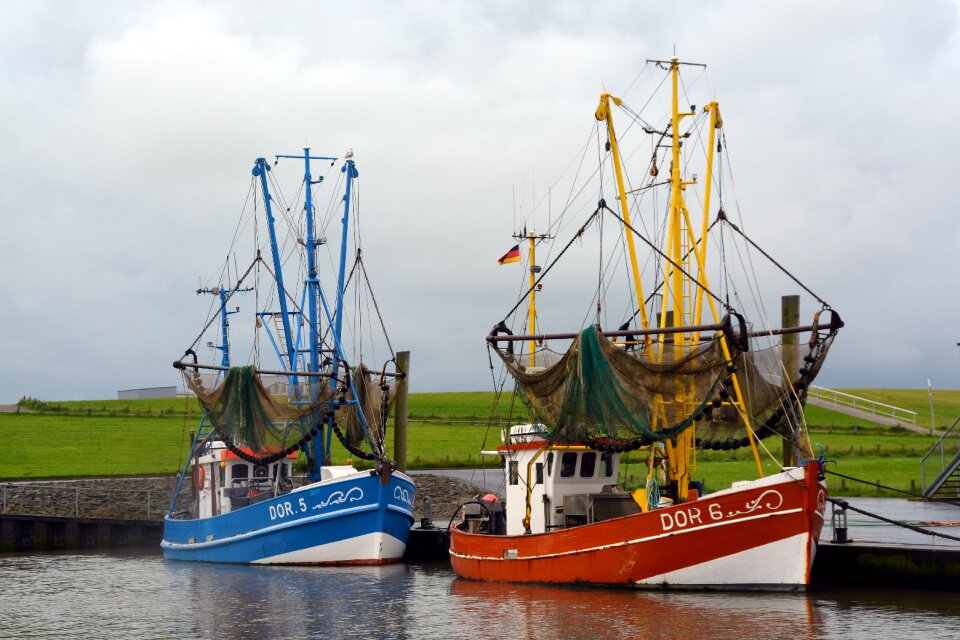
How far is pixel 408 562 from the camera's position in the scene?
107 ft

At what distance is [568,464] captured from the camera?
27.1 metres

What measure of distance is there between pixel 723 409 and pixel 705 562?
4.66 m

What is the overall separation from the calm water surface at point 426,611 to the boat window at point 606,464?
367 cm

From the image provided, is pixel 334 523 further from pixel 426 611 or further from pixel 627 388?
pixel 627 388

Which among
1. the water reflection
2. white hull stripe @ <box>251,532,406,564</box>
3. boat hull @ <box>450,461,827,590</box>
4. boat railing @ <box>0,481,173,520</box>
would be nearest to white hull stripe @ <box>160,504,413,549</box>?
white hull stripe @ <box>251,532,406,564</box>

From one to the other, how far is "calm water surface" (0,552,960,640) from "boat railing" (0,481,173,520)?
13.0 meters

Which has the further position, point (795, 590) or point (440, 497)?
point (440, 497)

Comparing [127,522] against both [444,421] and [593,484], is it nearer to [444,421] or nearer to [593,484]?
[593,484]

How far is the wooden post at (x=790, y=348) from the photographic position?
24.5 meters

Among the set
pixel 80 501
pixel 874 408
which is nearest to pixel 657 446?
pixel 80 501

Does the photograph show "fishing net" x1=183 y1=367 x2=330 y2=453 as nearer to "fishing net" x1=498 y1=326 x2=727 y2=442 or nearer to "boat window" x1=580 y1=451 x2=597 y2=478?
"boat window" x1=580 y1=451 x2=597 y2=478

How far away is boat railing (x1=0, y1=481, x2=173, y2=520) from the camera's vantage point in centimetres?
4116

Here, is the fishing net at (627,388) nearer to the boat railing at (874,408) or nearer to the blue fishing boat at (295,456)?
the blue fishing boat at (295,456)

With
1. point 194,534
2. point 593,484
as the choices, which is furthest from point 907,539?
point 194,534
